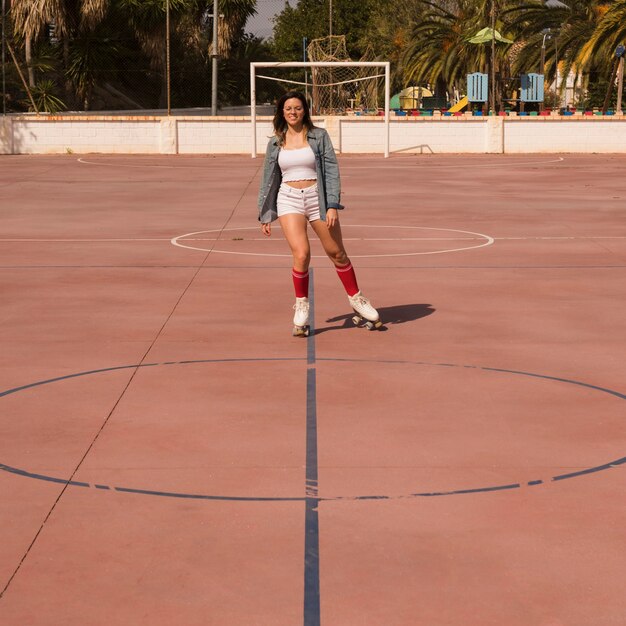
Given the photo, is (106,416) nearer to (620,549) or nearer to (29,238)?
(620,549)

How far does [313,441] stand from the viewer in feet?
21.9

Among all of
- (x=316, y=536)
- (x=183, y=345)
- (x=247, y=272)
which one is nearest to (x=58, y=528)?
(x=316, y=536)

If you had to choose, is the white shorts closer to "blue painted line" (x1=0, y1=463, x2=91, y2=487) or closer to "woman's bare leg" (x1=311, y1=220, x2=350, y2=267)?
"woman's bare leg" (x1=311, y1=220, x2=350, y2=267)

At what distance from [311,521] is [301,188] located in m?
4.79

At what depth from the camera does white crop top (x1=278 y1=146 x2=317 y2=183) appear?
31.7 feet

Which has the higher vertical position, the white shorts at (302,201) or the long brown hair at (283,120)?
the long brown hair at (283,120)

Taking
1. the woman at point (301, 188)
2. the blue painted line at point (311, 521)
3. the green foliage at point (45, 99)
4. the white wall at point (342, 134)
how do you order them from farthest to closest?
the green foliage at point (45, 99)
the white wall at point (342, 134)
the woman at point (301, 188)
the blue painted line at point (311, 521)

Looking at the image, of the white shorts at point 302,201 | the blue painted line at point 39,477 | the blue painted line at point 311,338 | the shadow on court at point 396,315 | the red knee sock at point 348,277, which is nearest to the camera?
the blue painted line at point 39,477

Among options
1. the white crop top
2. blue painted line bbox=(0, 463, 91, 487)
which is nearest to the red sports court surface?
blue painted line bbox=(0, 463, 91, 487)

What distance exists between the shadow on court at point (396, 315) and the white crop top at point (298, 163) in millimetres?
1285

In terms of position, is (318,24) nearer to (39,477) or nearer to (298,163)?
(298,163)

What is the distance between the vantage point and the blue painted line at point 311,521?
4.50 m

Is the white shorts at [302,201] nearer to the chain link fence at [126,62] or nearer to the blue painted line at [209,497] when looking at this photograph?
the blue painted line at [209,497]

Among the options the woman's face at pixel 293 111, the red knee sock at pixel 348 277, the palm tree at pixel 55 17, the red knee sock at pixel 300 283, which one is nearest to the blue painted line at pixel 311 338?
the red knee sock at pixel 300 283
